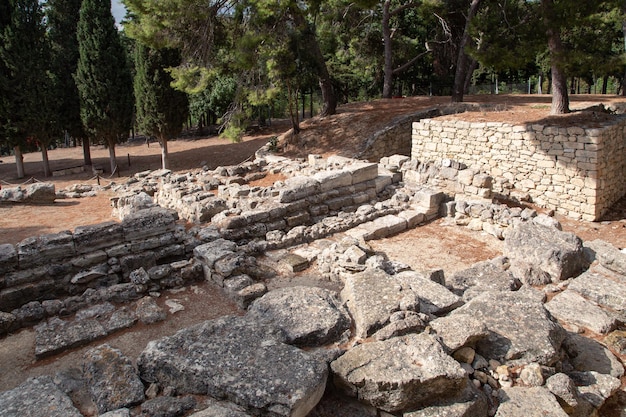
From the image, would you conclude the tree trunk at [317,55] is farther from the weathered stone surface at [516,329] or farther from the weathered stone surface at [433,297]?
the weathered stone surface at [516,329]

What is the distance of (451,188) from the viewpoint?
40.2ft

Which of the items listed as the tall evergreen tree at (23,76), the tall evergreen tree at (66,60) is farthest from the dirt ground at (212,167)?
the tall evergreen tree at (66,60)

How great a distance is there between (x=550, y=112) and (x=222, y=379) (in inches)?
560

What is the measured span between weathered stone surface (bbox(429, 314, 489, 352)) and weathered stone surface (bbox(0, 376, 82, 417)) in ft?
11.4

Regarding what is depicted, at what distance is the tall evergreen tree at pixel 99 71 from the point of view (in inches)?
792

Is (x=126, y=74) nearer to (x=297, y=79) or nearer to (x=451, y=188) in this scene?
(x=297, y=79)

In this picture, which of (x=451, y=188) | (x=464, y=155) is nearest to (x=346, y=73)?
(x=464, y=155)

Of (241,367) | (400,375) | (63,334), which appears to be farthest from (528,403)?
(63,334)

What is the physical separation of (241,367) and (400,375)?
4.66 ft

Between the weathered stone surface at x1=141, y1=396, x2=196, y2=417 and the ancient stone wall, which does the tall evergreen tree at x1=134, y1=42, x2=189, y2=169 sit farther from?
the weathered stone surface at x1=141, y1=396, x2=196, y2=417

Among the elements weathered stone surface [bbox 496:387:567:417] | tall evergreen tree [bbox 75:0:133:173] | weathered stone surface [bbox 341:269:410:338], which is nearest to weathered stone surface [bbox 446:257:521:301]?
weathered stone surface [bbox 341:269:410:338]

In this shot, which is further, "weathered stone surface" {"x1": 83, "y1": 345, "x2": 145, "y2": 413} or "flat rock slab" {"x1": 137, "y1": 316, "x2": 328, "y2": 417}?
"weathered stone surface" {"x1": 83, "y1": 345, "x2": 145, "y2": 413}

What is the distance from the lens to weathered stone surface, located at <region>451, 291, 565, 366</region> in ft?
16.2

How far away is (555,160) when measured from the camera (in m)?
12.1
